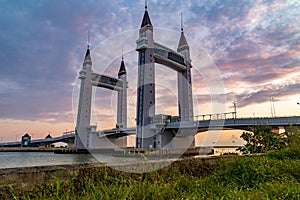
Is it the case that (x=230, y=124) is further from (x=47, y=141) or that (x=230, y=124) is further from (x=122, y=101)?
(x=47, y=141)

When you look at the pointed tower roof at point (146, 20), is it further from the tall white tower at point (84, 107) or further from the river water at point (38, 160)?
the river water at point (38, 160)

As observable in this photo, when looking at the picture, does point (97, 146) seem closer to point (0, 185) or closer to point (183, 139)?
point (183, 139)

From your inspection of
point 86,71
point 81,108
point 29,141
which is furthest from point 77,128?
point 29,141

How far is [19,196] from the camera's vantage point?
9.44 ft

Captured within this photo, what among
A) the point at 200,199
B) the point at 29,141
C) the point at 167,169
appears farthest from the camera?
the point at 29,141

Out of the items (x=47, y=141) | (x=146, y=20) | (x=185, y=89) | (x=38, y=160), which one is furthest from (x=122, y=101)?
(x=47, y=141)

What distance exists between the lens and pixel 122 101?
63250 mm

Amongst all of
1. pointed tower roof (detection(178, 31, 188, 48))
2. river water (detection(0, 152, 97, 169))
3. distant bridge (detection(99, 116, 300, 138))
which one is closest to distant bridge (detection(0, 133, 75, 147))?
river water (detection(0, 152, 97, 169))

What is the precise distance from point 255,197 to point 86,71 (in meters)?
60.2

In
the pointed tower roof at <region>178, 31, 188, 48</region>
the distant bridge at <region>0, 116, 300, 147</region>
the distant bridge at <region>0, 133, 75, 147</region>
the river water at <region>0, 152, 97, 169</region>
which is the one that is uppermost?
the pointed tower roof at <region>178, 31, 188, 48</region>

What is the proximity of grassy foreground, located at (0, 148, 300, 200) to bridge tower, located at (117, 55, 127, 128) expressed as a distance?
165 feet

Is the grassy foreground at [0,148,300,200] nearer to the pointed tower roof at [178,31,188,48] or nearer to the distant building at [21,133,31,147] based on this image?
the pointed tower roof at [178,31,188,48]

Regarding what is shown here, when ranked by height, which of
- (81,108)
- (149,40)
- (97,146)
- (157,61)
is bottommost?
(97,146)

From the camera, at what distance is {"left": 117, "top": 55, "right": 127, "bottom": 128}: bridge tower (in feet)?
190
